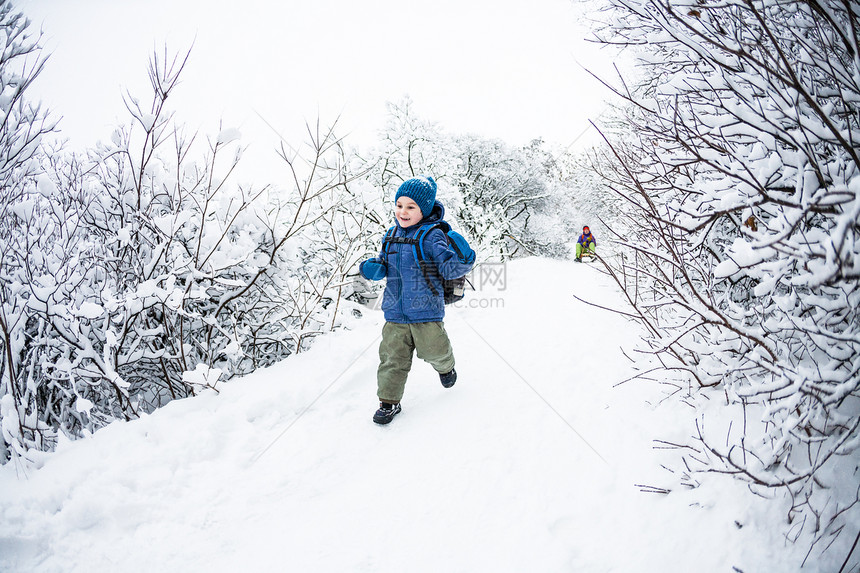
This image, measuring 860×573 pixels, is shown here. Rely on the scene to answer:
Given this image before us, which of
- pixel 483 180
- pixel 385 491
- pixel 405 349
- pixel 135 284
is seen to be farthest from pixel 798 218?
pixel 483 180

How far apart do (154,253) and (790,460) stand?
3.97 meters

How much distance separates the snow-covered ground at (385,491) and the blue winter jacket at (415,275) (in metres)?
0.77

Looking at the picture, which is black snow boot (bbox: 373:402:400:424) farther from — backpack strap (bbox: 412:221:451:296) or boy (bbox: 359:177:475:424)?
backpack strap (bbox: 412:221:451:296)

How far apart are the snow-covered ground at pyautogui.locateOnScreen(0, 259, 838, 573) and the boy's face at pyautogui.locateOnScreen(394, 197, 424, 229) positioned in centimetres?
150

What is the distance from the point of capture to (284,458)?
2334 millimetres

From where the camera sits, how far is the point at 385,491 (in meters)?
2.08

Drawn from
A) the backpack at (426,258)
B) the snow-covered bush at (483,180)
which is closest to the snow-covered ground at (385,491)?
the backpack at (426,258)

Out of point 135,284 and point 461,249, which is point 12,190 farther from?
point 461,249

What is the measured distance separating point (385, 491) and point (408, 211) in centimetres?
193

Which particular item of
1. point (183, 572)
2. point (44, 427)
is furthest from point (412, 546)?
point (44, 427)

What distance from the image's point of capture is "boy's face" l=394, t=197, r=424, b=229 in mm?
2881

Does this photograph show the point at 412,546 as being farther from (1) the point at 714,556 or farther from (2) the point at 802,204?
(2) the point at 802,204

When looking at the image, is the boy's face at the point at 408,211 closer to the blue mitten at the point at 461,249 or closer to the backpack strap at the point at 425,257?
the backpack strap at the point at 425,257

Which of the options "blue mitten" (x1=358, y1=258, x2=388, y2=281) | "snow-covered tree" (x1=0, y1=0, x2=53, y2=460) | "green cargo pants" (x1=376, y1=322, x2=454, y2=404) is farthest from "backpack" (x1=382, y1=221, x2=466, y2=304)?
"snow-covered tree" (x1=0, y1=0, x2=53, y2=460)
